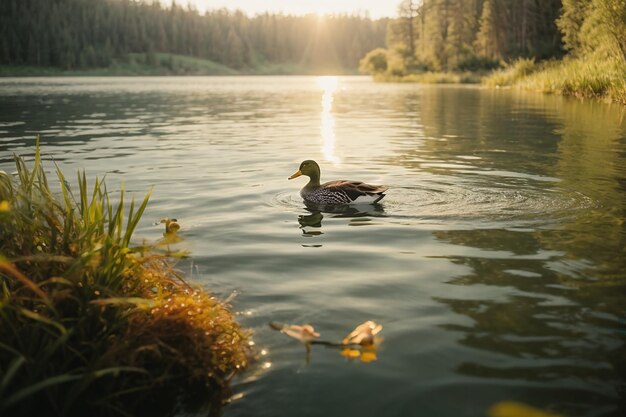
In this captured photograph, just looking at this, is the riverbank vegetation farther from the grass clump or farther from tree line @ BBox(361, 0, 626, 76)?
the grass clump

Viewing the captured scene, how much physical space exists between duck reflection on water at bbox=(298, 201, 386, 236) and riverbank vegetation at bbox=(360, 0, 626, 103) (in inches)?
900

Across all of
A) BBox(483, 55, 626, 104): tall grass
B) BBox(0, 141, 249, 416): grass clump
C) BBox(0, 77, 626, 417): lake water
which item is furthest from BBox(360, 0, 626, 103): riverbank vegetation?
BBox(0, 141, 249, 416): grass clump

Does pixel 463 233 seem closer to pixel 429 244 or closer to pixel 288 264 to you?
pixel 429 244

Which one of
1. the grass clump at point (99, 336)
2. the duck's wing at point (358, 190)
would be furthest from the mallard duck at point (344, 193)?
the grass clump at point (99, 336)

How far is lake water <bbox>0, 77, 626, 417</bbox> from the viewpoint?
430 centimetres

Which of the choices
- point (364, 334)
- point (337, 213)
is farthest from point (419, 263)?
point (337, 213)

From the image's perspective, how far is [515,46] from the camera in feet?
265

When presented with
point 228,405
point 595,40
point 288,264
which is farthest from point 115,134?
point 595,40

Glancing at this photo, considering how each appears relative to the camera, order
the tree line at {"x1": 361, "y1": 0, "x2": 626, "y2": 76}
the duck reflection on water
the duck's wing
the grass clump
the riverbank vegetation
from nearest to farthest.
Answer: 1. the grass clump
2. the duck reflection on water
3. the duck's wing
4. the riverbank vegetation
5. the tree line at {"x1": 361, "y1": 0, "x2": 626, "y2": 76}

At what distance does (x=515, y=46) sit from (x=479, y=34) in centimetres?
627

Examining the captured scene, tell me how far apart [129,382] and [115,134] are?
20.0m

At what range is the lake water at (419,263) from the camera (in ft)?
14.1

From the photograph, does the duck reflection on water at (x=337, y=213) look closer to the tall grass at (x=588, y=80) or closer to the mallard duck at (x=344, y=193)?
the mallard duck at (x=344, y=193)

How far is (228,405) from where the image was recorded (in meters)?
4.10
